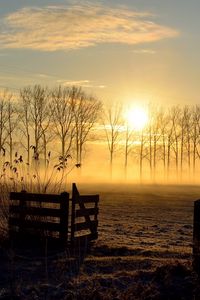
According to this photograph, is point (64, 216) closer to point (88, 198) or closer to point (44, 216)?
point (44, 216)

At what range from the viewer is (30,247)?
14305 mm

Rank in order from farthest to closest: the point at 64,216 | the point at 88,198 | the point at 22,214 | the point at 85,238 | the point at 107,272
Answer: the point at 88,198
the point at 85,238
the point at 22,214
the point at 64,216
the point at 107,272

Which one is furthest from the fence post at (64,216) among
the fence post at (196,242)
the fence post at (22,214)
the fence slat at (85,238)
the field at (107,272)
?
the fence post at (196,242)

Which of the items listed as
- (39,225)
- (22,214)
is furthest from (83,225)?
(22,214)

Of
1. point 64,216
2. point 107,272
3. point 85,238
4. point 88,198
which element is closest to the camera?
point 107,272

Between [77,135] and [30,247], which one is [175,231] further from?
[77,135]

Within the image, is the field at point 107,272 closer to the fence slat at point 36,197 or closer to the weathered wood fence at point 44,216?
the weathered wood fence at point 44,216

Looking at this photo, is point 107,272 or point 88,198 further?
point 88,198

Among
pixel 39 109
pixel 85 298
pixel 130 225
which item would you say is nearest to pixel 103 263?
pixel 85 298

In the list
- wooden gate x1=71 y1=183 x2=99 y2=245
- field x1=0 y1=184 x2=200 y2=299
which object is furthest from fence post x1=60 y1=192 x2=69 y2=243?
field x1=0 y1=184 x2=200 y2=299

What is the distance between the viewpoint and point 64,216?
14461 millimetres

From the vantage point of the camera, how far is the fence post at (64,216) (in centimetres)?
1434

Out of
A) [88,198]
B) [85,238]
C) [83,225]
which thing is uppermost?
[88,198]

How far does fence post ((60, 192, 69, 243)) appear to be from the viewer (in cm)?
1434
